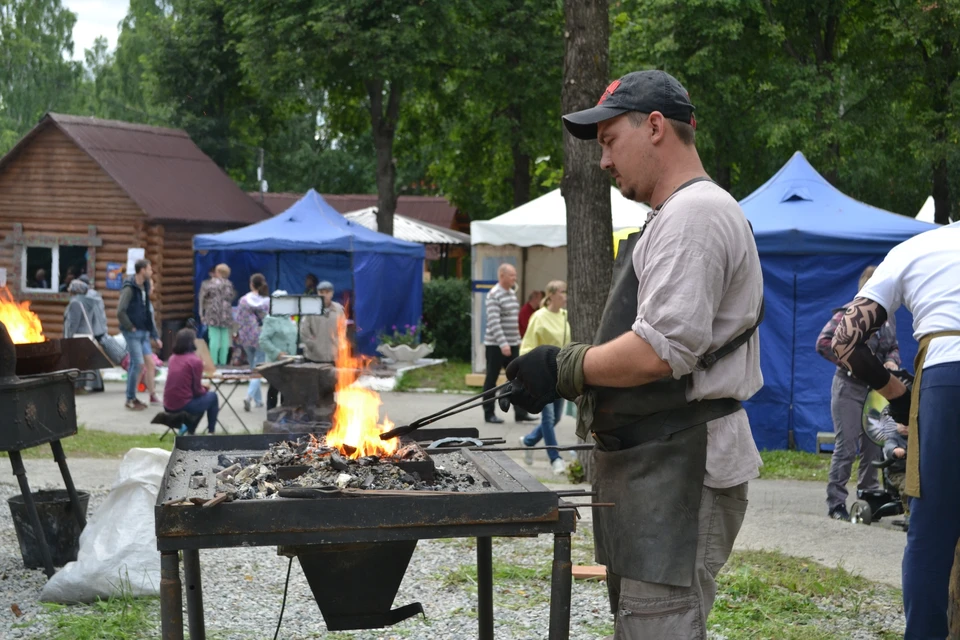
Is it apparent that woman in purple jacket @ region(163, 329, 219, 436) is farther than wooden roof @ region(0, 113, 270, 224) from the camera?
No

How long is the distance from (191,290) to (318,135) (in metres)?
30.1

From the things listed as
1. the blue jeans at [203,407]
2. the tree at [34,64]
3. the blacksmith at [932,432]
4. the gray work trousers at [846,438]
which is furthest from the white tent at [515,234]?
the tree at [34,64]

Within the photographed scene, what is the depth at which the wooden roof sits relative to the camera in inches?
812

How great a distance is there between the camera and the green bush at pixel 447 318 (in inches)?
835

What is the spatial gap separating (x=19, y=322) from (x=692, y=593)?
4631 millimetres

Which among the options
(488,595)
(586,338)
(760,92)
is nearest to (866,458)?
(586,338)

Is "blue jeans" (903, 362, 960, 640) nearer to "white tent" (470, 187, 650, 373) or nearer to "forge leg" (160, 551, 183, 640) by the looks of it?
"forge leg" (160, 551, 183, 640)

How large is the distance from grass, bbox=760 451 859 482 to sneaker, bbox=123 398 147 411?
25.2ft

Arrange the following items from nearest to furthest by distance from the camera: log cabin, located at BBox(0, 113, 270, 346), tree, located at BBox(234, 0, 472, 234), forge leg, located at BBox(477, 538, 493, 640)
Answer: forge leg, located at BBox(477, 538, 493, 640)
tree, located at BBox(234, 0, 472, 234)
log cabin, located at BBox(0, 113, 270, 346)

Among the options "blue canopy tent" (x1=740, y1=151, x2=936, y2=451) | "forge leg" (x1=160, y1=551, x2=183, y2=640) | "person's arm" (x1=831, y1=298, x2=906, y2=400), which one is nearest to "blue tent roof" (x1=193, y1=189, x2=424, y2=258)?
"blue canopy tent" (x1=740, y1=151, x2=936, y2=451)

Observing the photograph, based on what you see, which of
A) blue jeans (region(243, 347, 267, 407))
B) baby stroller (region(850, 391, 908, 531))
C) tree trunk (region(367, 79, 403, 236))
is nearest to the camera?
→ baby stroller (region(850, 391, 908, 531))

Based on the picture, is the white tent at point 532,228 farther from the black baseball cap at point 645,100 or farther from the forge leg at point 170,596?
the forge leg at point 170,596

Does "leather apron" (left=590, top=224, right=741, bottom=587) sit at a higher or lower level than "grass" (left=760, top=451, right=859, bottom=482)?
higher

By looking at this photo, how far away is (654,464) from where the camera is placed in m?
2.82
